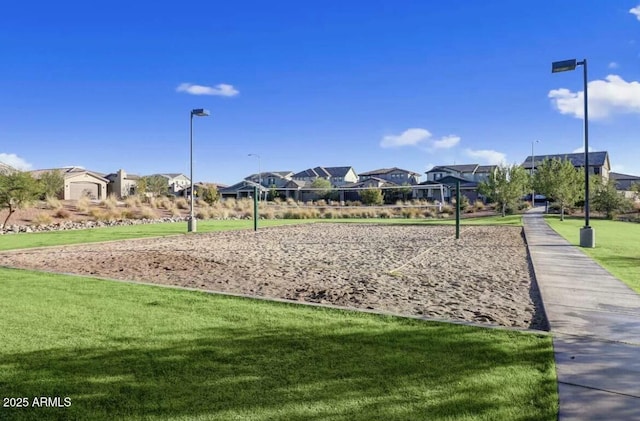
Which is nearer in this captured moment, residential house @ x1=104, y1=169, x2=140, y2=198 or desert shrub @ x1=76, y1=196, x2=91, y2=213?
desert shrub @ x1=76, y1=196, x2=91, y2=213

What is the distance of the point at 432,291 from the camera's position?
7195mm

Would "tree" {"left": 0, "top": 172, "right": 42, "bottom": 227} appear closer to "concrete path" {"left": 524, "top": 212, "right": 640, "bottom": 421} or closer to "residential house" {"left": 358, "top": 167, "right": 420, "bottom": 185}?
"concrete path" {"left": 524, "top": 212, "right": 640, "bottom": 421}

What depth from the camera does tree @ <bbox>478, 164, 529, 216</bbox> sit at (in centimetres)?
3731

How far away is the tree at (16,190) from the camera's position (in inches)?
881

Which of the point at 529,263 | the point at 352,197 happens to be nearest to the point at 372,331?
the point at 529,263

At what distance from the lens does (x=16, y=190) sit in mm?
22531

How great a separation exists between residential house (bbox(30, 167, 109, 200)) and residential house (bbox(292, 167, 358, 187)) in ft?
147

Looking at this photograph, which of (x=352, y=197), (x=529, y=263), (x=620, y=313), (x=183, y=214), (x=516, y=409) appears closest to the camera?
(x=516, y=409)

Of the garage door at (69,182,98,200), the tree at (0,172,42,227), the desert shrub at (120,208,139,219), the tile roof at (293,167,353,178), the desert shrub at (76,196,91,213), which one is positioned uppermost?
the tile roof at (293,167,353,178)

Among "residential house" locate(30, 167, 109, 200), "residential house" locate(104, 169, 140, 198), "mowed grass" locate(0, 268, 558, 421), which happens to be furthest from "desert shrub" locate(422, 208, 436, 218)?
"mowed grass" locate(0, 268, 558, 421)

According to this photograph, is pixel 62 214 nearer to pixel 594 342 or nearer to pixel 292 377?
pixel 292 377

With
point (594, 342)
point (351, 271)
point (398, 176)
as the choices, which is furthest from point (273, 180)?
point (594, 342)

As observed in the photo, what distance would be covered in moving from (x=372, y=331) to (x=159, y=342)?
2.22 metres

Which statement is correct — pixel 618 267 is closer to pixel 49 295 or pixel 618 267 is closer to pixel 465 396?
pixel 465 396
